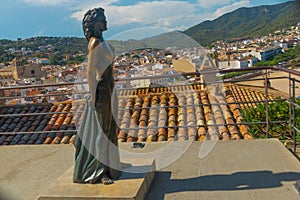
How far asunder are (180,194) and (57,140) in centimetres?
442

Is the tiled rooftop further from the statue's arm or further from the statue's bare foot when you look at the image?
the statue's arm

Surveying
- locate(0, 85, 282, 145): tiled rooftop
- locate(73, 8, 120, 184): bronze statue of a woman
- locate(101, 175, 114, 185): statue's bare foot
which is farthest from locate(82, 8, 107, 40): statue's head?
locate(0, 85, 282, 145): tiled rooftop

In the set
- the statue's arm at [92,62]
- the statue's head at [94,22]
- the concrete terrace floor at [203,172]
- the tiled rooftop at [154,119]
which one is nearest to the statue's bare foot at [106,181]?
→ the concrete terrace floor at [203,172]

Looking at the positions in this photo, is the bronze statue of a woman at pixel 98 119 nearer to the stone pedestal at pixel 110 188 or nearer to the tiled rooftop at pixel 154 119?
the stone pedestal at pixel 110 188

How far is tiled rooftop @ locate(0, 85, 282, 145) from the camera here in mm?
5848

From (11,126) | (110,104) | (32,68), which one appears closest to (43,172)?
(110,104)

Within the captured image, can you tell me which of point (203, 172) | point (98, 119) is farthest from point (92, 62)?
point (203, 172)

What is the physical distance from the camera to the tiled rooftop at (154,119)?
5.85 meters

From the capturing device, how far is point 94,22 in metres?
2.52

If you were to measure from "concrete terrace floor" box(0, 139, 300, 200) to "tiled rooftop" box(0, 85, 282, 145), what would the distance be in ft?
4.96

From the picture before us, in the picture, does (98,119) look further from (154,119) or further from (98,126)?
(154,119)

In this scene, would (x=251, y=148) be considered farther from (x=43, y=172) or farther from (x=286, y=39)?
(x=286, y=39)

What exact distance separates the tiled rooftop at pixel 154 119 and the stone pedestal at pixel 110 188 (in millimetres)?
2514

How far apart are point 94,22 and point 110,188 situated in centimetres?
131
